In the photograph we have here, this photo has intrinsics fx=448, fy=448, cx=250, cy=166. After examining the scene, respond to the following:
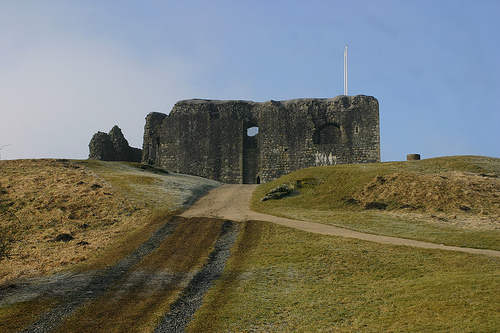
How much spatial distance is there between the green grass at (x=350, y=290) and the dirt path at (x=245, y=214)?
4.85ft

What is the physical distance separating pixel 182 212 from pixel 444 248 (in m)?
14.5

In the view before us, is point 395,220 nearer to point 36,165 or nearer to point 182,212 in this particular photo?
point 182,212

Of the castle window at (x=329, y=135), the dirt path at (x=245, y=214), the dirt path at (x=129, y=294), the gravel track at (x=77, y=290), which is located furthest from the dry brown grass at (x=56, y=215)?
the castle window at (x=329, y=135)

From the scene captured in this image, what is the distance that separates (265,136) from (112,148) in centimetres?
1823

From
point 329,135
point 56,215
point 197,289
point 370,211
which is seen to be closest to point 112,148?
point 329,135

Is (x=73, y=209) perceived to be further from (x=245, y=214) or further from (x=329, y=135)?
(x=329, y=135)

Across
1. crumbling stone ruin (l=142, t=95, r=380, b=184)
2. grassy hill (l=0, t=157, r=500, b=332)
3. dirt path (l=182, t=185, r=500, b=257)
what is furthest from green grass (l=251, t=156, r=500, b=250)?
crumbling stone ruin (l=142, t=95, r=380, b=184)

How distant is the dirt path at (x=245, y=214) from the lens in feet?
59.7

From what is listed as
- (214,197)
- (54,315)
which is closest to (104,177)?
(214,197)

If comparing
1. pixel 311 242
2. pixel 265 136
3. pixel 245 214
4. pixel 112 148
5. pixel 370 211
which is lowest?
pixel 311 242

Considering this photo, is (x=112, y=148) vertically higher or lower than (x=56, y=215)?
higher

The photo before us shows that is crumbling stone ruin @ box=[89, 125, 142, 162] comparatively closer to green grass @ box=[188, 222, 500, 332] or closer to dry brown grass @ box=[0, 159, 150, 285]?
dry brown grass @ box=[0, 159, 150, 285]

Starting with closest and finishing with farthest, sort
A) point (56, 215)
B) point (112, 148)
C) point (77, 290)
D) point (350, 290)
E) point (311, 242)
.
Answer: point (350, 290) < point (77, 290) < point (311, 242) < point (56, 215) < point (112, 148)

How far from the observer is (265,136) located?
4634cm
